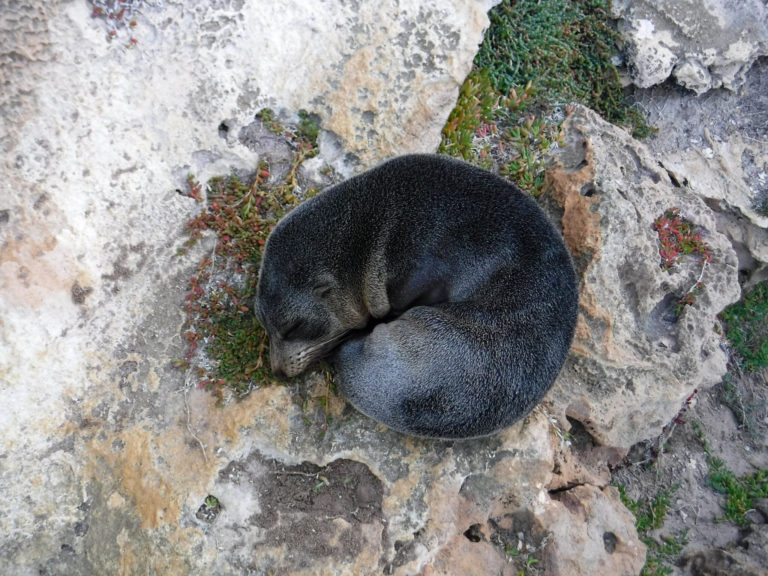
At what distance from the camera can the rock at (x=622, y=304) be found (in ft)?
15.9

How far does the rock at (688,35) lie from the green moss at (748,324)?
9.27 feet

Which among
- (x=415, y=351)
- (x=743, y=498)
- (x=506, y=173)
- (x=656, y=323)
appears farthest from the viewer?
(x=743, y=498)

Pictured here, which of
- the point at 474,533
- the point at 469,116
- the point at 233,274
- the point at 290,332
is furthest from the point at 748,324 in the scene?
the point at 233,274

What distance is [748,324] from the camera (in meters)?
7.55

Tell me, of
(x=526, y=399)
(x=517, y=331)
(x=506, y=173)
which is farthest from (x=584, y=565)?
(x=506, y=173)

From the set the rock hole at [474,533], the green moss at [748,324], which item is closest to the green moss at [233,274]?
the rock hole at [474,533]

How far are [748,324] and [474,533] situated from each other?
526 centimetres

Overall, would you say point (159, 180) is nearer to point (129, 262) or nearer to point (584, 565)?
point (129, 262)

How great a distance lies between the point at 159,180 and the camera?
15.1ft

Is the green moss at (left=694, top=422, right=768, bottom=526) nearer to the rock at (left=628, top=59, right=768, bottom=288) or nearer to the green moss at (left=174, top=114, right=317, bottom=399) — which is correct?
the rock at (left=628, top=59, right=768, bottom=288)

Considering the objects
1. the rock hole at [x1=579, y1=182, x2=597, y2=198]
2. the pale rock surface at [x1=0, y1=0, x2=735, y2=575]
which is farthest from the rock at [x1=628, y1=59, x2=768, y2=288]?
the pale rock surface at [x1=0, y1=0, x2=735, y2=575]

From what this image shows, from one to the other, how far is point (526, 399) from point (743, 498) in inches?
163

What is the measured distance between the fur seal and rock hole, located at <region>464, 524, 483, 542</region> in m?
0.82

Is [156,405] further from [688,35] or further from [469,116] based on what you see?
[688,35]
